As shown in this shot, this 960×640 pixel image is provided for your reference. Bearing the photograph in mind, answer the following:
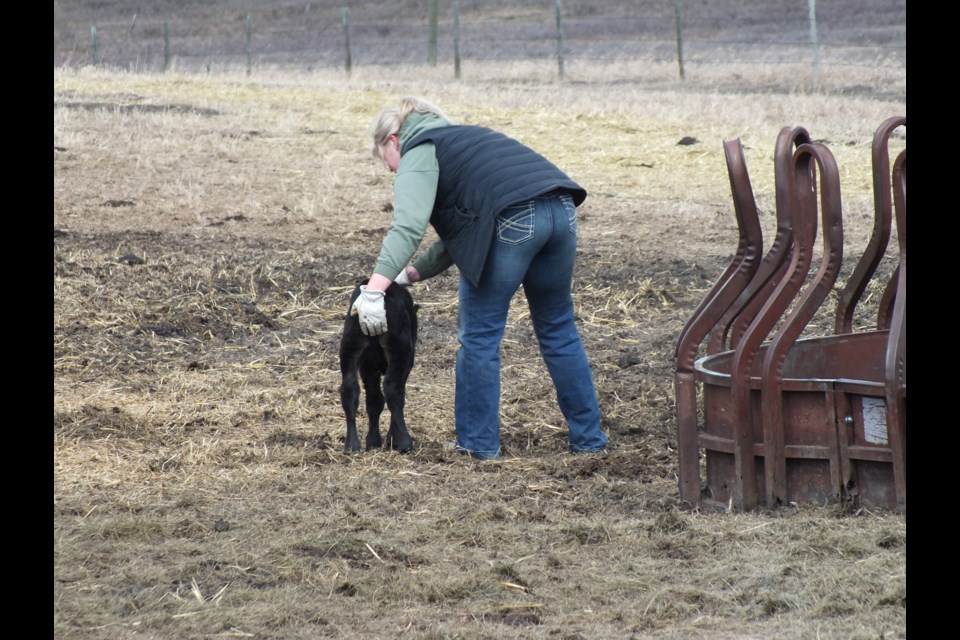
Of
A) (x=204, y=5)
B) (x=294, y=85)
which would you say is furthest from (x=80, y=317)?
(x=204, y=5)

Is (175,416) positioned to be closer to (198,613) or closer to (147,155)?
(198,613)

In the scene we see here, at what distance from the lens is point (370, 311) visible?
223 inches

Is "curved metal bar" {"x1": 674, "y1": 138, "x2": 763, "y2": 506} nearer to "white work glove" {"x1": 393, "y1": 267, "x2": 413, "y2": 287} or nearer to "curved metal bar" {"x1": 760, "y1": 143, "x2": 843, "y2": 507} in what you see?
"curved metal bar" {"x1": 760, "y1": 143, "x2": 843, "y2": 507}

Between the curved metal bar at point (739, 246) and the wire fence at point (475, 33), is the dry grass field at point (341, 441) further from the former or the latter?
the wire fence at point (475, 33)

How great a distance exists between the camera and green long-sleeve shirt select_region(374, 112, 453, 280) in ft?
18.4

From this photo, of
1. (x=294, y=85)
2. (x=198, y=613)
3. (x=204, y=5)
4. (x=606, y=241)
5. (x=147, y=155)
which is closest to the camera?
(x=198, y=613)

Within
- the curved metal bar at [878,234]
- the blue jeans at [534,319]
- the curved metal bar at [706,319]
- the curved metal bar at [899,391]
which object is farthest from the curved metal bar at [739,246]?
the blue jeans at [534,319]

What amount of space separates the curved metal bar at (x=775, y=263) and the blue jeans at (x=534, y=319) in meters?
0.92

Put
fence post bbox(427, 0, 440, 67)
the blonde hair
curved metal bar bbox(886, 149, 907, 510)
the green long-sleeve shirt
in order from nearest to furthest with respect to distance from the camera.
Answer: curved metal bar bbox(886, 149, 907, 510) → the green long-sleeve shirt → the blonde hair → fence post bbox(427, 0, 440, 67)

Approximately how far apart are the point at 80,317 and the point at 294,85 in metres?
13.8

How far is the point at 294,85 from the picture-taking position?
22000 millimetres

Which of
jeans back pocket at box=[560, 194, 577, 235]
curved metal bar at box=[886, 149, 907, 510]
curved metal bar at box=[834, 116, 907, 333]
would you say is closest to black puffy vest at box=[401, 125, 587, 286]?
jeans back pocket at box=[560, 194, 577, 235]

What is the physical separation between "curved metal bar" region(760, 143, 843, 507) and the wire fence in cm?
2459

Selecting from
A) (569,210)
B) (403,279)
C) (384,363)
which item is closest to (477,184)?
(569,210)
